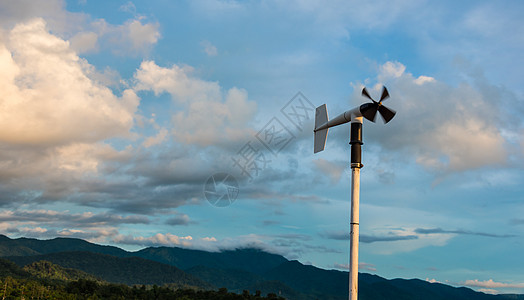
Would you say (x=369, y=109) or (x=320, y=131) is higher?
(x=320, y=131)

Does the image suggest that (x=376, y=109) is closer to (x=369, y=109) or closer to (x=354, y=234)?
(x=369, y=109)

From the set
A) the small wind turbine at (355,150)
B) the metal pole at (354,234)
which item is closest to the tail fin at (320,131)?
the small wind turbine at (355,150)

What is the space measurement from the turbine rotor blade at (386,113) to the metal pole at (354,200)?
236 cm

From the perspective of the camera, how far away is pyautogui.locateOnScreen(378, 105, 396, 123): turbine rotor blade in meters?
52.8

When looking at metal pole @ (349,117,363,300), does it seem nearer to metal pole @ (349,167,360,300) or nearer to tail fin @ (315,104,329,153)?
metal pole @ (349,167,360,300)

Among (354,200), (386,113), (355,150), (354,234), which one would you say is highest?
(386,113)

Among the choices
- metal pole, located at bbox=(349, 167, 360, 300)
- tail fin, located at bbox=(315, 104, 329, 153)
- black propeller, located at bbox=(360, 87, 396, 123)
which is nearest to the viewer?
metal pole, located at bbox=(349, 167, 360, 300)

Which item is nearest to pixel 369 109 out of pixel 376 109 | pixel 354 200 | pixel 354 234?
pixel 376 109

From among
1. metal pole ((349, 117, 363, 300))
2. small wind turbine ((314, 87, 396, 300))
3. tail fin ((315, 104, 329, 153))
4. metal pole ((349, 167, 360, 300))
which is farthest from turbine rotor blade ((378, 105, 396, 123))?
tail fin ((315, 104, 329, 153))

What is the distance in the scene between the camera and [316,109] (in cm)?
6238

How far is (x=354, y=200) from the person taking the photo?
167 ft

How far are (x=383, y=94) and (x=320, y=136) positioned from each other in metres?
10.5

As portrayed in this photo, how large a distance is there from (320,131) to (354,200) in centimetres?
1230

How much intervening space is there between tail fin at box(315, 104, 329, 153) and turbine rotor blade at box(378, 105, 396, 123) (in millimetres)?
8307
